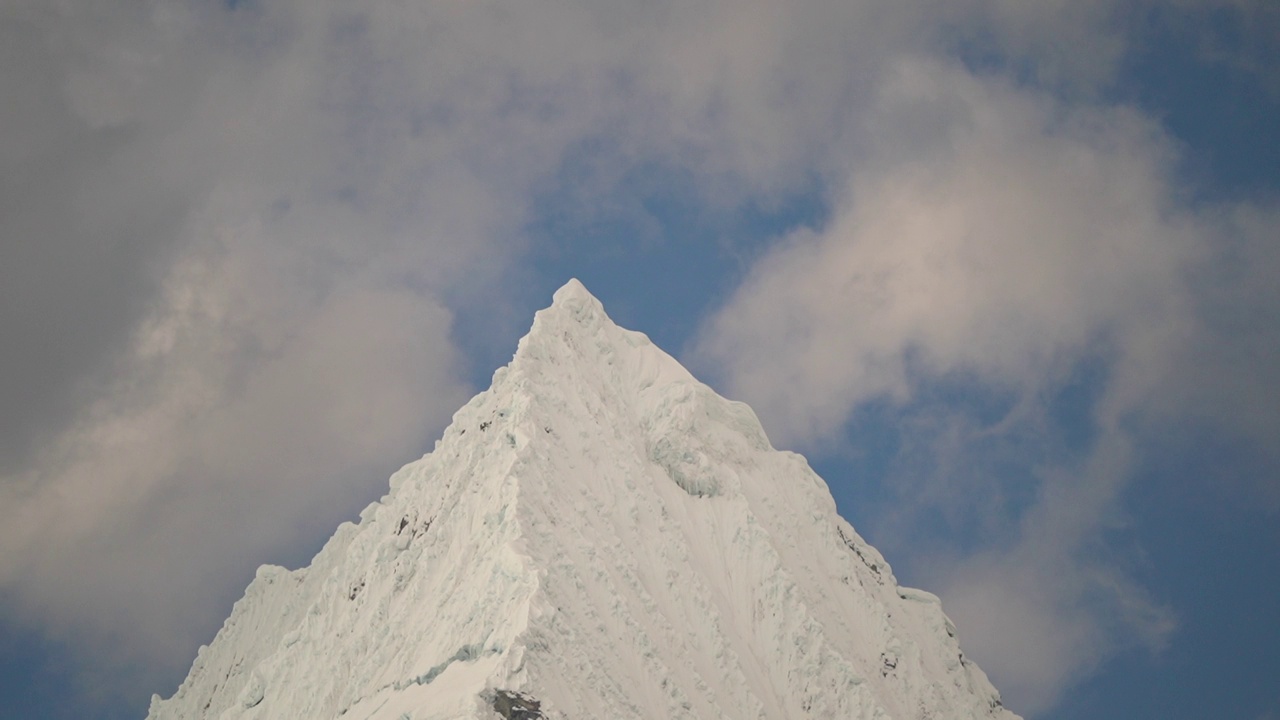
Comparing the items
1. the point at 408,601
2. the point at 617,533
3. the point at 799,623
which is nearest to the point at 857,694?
the point at 799,623

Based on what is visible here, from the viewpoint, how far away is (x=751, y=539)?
384ft

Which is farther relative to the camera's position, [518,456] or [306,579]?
[306,579]

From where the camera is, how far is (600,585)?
103 meters

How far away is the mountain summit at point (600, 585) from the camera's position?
314ft

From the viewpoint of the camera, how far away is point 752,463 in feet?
419

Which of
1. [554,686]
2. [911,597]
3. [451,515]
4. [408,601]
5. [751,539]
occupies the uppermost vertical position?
[911,597]

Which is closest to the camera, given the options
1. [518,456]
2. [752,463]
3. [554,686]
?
[554,686]

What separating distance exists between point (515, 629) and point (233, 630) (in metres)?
63.3

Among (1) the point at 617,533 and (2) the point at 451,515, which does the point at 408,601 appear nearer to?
(2) the point at 451,515

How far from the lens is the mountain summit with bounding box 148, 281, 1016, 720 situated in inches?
3765

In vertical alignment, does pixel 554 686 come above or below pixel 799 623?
below

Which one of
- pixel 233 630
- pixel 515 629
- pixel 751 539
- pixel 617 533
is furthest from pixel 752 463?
pixel 233 630

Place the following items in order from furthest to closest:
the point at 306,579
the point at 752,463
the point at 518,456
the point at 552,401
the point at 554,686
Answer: the point at 306,579, the point at 752,463, the point at 552,401, the point at 518,456, the point at 554,686

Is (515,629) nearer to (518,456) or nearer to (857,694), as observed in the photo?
(518,456)
